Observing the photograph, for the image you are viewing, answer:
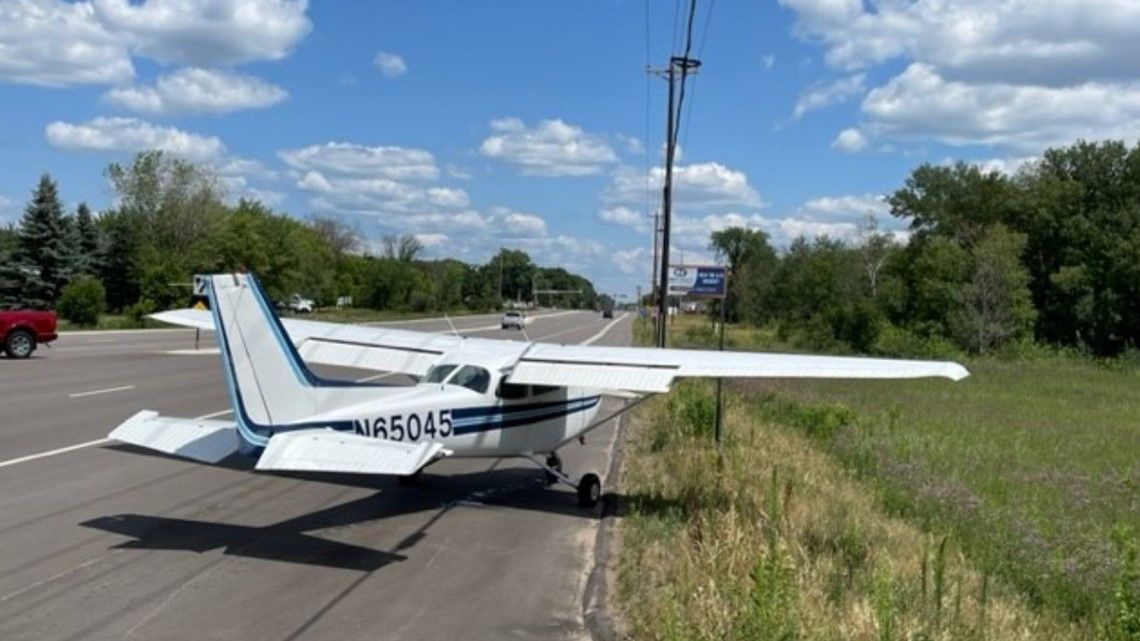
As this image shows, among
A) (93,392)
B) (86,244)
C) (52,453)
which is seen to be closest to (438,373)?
(52,453)

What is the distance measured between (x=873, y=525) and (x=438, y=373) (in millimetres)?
4914

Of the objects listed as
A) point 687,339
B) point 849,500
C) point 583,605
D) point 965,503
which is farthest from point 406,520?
point 687,339

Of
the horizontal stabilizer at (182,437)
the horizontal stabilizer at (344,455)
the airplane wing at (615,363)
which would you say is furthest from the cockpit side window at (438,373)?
the horizontal stabilizer at (344,455)

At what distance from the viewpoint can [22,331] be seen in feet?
104

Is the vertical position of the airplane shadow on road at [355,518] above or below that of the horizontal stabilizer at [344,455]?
below

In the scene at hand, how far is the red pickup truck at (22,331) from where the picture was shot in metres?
31.5

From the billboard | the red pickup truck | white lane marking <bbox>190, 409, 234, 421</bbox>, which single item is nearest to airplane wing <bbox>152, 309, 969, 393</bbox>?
white lane marking <bbox>190, 409, 234, 421</bbox>

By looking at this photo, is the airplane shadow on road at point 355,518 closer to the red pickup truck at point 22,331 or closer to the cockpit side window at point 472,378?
the cockpit side window at point 472,378

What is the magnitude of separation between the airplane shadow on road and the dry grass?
1.16 m

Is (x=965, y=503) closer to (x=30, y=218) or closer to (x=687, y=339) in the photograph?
(x=687, y=339)

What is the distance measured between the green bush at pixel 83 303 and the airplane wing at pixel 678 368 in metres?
53.9

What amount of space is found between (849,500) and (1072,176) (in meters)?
74.3

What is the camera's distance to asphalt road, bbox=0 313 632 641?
25.2 feet

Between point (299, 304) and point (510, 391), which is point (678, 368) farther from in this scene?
point (299, 304)
